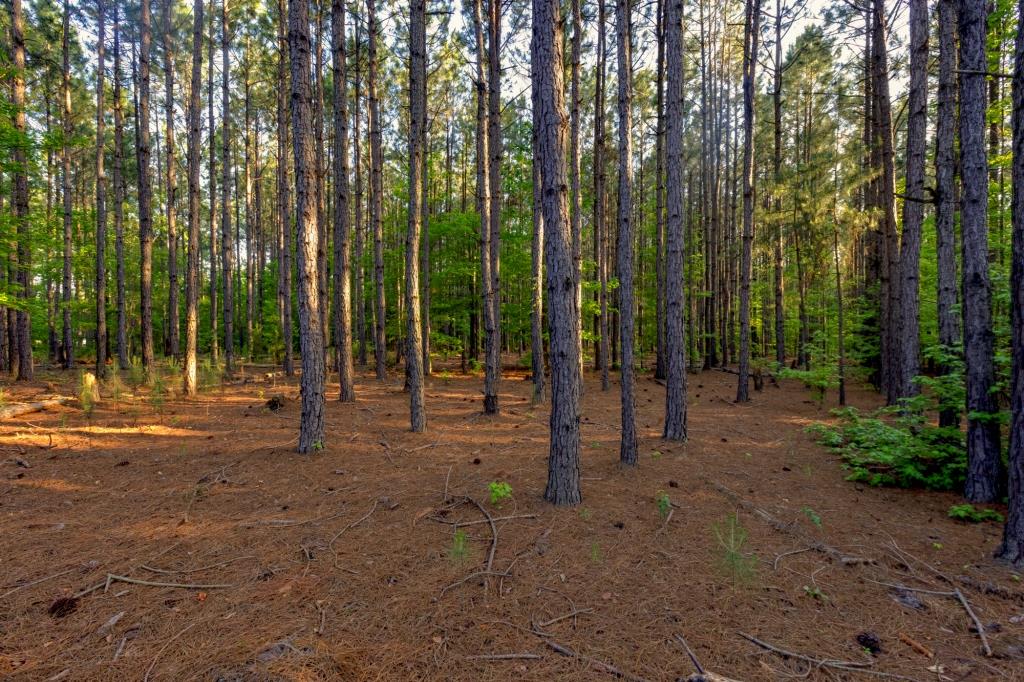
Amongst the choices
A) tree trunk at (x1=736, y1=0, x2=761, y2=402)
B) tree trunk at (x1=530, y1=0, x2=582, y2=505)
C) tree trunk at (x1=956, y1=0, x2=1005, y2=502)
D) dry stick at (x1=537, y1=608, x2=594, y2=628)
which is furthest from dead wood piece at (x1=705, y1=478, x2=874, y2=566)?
tree trunk at (x1=736, y1=0, x2=761, y2=402)

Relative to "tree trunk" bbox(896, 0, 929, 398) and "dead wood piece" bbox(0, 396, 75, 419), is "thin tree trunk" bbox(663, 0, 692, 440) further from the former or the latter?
"dead wood piece" bbox(0, 396, 75, 419)

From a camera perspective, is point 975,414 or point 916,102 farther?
point 916,102

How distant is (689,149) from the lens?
2695cm

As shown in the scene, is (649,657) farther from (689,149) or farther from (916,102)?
(689,149)

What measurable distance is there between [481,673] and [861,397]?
15.5m

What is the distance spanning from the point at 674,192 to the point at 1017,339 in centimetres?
454

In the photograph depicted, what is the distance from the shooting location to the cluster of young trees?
5.09 metres

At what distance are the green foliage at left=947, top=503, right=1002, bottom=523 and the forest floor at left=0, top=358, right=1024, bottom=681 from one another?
13 cm

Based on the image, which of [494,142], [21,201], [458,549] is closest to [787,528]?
[458,549]

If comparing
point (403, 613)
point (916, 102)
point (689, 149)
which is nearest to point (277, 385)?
point (403, 613)

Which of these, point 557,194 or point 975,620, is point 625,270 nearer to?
point 557,194

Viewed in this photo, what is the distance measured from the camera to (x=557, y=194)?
178 inches

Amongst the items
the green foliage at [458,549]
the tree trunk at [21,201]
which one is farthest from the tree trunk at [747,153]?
the tree trunk at [21,201]

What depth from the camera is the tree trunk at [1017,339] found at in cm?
354
